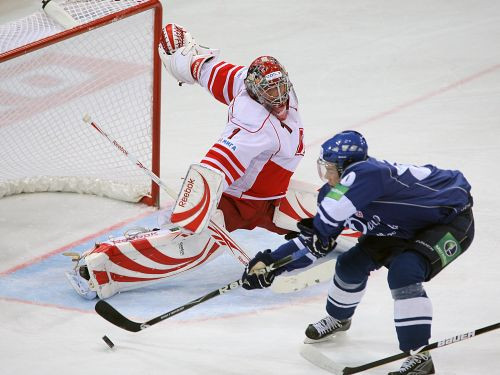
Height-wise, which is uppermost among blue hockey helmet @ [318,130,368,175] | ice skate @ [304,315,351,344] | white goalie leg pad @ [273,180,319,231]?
blue hockey helmet @ [318,130,368,175]

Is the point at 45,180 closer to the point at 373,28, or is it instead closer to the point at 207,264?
the point at 207,264

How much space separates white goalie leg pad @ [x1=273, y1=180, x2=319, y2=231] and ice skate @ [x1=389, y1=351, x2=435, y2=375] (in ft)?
3.38

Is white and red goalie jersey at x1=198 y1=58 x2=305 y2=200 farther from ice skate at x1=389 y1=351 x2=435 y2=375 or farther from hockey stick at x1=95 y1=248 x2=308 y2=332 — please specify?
ice skate at x1=389 y1=351 x2=435 y2=375

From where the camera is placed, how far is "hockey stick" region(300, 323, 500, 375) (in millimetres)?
3104

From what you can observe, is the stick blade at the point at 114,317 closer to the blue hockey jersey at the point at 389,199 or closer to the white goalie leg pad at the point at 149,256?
the white goalie leg pad at the point at 149,256

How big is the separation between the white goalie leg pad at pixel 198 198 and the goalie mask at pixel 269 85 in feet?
1.10

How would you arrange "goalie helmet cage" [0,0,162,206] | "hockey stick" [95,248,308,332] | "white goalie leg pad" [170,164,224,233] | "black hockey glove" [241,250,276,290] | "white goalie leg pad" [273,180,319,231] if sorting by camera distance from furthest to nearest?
"goalie helmet cage" [0,0,162,206]
"white goalie leg pad" [273,180,319,231]
"white goalie leg pad" [170,164,224,233]
"hockey stick" [95,248,308,332]
"black hockey glove" [241,250,276,290]

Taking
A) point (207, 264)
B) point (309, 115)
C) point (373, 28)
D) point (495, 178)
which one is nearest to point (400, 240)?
point (207, 264)

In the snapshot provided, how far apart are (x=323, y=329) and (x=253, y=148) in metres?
0.74

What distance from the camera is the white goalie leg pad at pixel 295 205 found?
4.08m

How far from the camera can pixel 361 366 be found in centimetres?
318

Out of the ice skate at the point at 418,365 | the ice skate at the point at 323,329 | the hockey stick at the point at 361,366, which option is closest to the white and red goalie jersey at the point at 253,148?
the ice skate at the point at 323,329

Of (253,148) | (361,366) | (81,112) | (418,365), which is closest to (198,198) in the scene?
(253,148)

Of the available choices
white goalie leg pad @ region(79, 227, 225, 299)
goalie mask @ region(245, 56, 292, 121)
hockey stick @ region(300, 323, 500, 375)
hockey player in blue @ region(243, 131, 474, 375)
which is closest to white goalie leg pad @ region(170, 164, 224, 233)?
white goalie leg pad @ region(79, 227, 225, 299)
